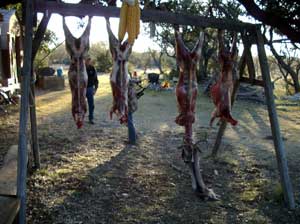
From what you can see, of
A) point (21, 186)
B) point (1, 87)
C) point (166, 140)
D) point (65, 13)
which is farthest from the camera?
point (1, 87)

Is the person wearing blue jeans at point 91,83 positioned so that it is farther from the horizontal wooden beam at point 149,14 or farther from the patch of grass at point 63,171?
the horizontal wooden beam at point 149,14

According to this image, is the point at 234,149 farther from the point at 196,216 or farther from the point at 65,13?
the point at 65,13

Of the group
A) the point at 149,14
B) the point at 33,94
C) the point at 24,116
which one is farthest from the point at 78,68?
the point at 33,94

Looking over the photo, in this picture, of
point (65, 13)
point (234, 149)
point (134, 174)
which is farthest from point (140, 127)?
point (65, 13)

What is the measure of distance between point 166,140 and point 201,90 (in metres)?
14.2

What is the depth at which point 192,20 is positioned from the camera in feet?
18.1

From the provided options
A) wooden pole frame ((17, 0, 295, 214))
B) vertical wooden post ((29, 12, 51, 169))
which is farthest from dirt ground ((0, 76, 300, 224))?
wooden pole frame ((17, 0, 295, 214))

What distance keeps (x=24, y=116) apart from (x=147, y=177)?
2942 millimetres

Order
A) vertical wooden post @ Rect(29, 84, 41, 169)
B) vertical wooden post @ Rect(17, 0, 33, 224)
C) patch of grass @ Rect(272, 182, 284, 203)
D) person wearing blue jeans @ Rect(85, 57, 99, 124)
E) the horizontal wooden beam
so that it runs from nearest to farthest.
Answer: vertical wooden post @ Rect(17, 0, 33, 224)
the horizontal wooden beam
patch of grass @ Rect(272, 182, 284, 203)
vertical wooden post @ Rect(29, 84, 41, 169)
person wearing blue jeans @ Rect(85, 57, 99, 124)

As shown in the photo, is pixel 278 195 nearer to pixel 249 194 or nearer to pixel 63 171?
pixel 249 194

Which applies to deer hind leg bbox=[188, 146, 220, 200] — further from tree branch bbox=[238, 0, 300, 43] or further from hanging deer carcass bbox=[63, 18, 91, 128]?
tree branch bbox=[238, 0, 300, 43]

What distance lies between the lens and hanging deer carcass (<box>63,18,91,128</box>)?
16.3 feet

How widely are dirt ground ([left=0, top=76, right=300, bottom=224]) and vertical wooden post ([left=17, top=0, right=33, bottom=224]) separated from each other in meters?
0.81

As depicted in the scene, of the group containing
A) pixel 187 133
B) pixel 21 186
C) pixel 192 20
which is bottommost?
pixel 21 186
